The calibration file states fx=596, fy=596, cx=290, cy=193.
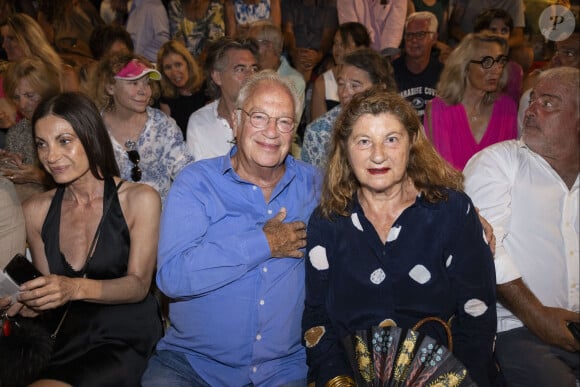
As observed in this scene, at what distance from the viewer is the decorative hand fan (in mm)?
1854

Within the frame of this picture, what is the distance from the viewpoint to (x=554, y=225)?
8.20 ft

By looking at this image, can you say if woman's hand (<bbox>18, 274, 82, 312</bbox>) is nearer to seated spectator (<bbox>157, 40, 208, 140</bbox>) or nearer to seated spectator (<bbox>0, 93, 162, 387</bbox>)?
seated spectator (<bbox>0, 93, 162, 387</bbox>)

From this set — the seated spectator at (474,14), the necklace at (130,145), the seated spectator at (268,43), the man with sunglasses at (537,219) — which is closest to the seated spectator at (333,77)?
the seated spectator at (268,43)

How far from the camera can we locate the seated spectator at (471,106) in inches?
151

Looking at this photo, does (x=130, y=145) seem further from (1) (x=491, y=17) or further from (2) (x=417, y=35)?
(1) (x=491, y=17)

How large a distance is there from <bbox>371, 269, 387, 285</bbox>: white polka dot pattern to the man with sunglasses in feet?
2.00

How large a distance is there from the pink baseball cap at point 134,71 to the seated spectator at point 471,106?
1.85 m

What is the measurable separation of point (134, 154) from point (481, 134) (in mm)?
2225

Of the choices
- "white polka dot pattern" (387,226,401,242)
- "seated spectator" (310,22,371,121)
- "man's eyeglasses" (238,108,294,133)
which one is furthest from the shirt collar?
"seated spectator" (310,22,371,121)

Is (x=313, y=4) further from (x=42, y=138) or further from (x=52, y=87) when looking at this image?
(x=42, y=138)

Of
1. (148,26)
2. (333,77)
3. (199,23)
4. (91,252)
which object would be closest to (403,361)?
(91,252)

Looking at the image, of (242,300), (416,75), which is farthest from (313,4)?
(242,300)

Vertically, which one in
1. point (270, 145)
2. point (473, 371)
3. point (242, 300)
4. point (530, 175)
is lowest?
point (473, 371)

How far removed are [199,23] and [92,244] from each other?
13.5 feet
